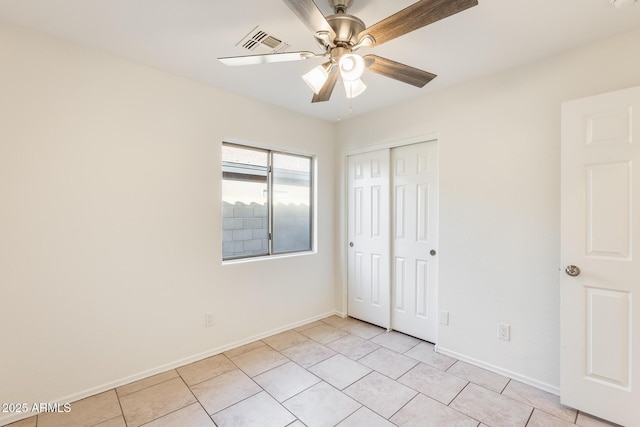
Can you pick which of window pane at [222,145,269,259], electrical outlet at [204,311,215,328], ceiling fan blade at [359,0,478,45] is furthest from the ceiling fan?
electrical outlet at [204,311,215,328]

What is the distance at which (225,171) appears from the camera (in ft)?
9.32

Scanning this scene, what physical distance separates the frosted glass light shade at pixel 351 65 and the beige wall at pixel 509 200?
1.51m

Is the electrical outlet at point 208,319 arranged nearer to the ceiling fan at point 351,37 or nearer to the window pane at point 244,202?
the window pane at point 244,202

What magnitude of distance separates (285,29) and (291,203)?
6.28 feet

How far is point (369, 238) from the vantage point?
11.0 feet

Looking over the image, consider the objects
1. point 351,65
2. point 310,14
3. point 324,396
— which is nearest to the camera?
point 310,14

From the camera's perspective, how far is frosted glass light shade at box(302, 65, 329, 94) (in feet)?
5.24

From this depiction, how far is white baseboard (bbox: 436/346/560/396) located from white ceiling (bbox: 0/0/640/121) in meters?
2.30

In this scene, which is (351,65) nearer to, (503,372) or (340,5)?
(340,5)

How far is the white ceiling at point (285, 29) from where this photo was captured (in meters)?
1.60

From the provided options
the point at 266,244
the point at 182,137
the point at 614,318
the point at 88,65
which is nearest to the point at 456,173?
the point at 614,318

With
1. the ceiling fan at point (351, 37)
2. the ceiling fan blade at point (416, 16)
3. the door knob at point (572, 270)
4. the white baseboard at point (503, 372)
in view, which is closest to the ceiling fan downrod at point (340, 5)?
the ceiling fan at point (351, 37)

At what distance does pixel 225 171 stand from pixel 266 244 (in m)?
0.89

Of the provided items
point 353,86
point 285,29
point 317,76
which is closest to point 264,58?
point 317,76
